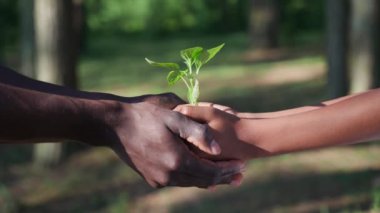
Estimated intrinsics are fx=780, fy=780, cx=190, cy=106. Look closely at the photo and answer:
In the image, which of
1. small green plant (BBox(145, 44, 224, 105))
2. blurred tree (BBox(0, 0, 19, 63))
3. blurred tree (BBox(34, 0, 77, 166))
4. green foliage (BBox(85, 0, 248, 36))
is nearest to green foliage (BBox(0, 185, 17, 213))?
blurred tree (BBox(34, 0, 77, 166))

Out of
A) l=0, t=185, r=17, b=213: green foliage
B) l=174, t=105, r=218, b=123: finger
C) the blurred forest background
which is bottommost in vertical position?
l=0, t=185, r=17, b=213: green foliage

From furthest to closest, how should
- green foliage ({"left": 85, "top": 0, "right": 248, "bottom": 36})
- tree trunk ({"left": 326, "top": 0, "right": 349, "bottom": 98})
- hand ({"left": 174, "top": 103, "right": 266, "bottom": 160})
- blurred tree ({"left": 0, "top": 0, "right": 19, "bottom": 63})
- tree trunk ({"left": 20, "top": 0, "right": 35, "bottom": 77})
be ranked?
green foliage ({"left": 85, "top": 0, "right": 248, "bottom": 36}) → blurred tree ({"left": 0, "top": 0, "right": 19, "bottom": 63}) → tree trunk ({"left": 20, "top": 0, "right": 35, "bottom": 77}) → tree trunk ({"left": 326, "top": 0, "right": 349, "bottom": 98}) → hand ({"left": 174, "top": 103, "right": 266, "bottom": 160})

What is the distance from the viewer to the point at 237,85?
35.6ft

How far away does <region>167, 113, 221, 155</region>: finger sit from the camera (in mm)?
2488

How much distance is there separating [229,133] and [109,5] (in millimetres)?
24045

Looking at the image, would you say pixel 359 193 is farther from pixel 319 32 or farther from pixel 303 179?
pixel 319 32

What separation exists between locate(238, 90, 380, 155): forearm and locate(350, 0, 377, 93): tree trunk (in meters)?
5.22

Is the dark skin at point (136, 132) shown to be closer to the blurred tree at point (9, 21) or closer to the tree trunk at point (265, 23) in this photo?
the tree trunk at point (265, 23)

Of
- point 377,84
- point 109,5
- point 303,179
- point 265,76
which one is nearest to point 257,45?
point 265,76

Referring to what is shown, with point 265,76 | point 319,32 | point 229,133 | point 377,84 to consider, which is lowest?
point 319,32

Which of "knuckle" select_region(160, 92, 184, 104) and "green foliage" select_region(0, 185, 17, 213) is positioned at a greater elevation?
"knuckle" select_region(160, 92, 184, 104)

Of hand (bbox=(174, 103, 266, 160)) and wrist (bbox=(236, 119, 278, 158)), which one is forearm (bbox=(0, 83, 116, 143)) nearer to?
hand (bbox=(174, 103, 266, 160))

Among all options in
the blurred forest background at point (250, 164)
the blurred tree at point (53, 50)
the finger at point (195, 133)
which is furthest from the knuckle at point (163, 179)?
the blurred tree at point (53, 50)

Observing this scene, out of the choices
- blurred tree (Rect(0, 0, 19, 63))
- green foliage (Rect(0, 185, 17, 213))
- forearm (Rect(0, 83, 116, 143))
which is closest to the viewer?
forearm (Rect(0, 83, 116, 143))
